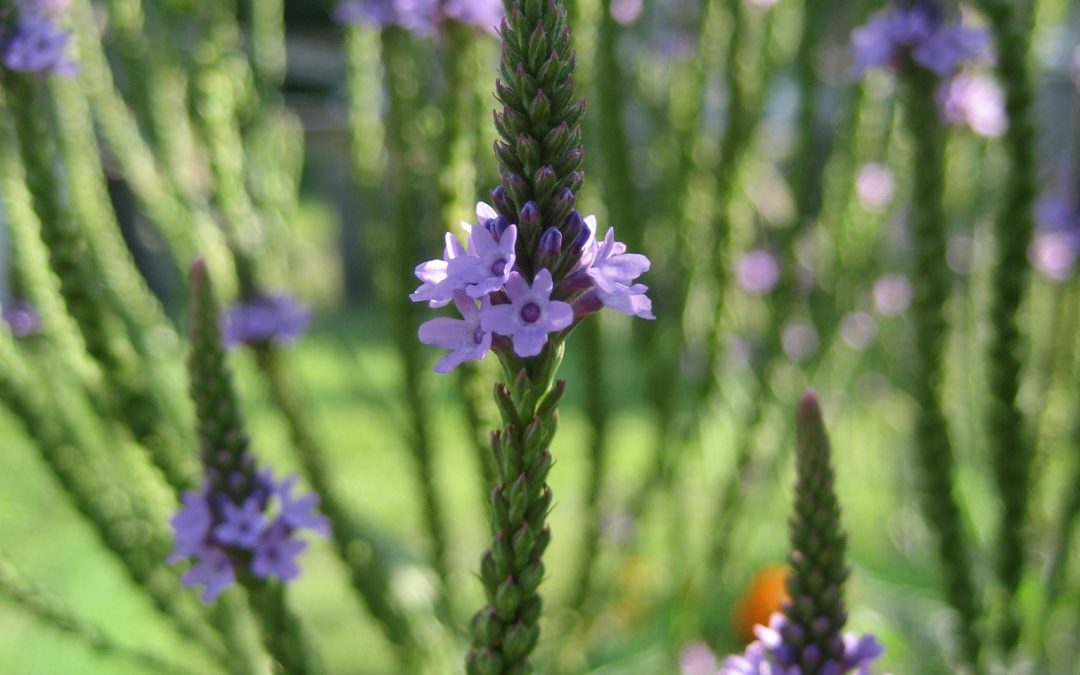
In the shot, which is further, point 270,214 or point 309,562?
point 309,562

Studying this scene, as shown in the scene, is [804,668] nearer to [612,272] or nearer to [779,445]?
[612,272]

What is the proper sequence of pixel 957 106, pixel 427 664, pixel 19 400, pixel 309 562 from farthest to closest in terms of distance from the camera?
pixel 309 562
pixel 957 106
pixel 427 664
pixel 19 400

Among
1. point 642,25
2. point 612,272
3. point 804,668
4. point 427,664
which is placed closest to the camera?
point 612,272

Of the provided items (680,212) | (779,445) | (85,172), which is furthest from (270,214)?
(779,445)

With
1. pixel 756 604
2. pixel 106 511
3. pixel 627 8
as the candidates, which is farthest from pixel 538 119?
pixel 756 604

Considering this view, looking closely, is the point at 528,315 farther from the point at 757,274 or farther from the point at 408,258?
the point at 757,274

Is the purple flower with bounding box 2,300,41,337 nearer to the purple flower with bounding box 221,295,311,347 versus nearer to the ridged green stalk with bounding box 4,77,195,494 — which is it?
the purple flower with bounding box 221,295,311,347

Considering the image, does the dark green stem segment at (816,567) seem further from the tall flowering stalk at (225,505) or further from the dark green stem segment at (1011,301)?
the dark green stem segment at (1011,301)
